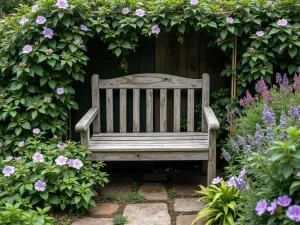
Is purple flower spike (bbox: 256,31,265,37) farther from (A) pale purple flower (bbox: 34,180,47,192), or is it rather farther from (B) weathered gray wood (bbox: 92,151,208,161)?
(A) pale purple flower (bbox: 34,180,47,192)

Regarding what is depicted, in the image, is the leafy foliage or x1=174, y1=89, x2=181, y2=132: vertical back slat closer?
the leafy foliage

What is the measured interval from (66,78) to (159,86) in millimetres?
941

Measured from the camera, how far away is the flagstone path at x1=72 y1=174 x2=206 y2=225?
3.18m

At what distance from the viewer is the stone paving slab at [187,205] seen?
339 centimetres

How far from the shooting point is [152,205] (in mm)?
3482

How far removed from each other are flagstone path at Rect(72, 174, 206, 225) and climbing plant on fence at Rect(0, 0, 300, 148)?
2.80ft

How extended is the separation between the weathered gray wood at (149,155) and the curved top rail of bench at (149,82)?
0.84 meters

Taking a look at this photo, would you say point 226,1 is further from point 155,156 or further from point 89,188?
point 89,188

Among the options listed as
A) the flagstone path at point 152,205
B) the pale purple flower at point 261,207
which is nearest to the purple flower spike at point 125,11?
the flagstone path at point 152,205

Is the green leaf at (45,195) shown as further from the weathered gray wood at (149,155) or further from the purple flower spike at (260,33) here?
the purple flower spike at (260,33)

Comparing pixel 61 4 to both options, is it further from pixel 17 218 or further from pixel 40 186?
pixel 17 218

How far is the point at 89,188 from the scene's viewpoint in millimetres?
3352

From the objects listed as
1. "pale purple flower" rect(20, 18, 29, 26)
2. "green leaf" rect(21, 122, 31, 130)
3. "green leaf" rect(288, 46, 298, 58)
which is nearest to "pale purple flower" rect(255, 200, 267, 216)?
"green leaf" rect(288, 46, 298, 58)

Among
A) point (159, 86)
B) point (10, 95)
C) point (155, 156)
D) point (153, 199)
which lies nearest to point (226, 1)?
point (159, 86)
